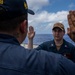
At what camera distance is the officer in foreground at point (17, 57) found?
1749 mm

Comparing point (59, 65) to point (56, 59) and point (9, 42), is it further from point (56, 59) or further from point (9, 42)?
point (9, 42)

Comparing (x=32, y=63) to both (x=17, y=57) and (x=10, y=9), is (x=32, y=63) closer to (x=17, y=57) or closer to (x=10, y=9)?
(x=17, y=57)

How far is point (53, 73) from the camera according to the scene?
175 cm

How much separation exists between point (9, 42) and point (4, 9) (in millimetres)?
225

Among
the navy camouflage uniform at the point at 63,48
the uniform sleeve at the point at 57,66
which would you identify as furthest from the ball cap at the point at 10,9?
the navy camouflage uniform at the point at 63,48

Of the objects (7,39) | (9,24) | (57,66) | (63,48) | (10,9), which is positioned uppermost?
(10,9)

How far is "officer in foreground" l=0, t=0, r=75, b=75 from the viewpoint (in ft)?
5.74

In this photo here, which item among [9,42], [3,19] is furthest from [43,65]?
[3,19]

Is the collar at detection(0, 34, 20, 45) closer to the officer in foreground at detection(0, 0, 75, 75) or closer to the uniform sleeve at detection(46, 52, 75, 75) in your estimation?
the officer in foreground at detection(0, 0, 75, 75)

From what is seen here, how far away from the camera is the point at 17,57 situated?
5.82 feet

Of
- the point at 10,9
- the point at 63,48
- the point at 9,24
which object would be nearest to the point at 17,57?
the point at 9,24

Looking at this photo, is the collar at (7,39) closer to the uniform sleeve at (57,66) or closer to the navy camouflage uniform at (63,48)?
the uniform sleeve at (57,66)

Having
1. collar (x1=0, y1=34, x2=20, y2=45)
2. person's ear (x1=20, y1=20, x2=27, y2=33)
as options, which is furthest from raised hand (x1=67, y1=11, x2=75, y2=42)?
collar (x1=0, y1=34, x2=20, y2=45)

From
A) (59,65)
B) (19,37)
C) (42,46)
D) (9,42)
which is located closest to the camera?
(59,65)
